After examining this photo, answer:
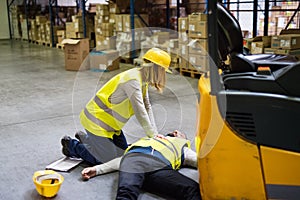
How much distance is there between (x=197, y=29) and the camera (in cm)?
759

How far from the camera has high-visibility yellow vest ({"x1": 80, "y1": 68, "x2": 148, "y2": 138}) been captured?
337cm

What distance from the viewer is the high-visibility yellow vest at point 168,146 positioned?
3.22 meters

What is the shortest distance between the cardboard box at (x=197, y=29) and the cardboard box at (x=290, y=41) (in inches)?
59.5

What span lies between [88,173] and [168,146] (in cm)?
75

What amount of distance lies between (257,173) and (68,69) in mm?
7754

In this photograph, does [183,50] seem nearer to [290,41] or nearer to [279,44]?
[279,44]

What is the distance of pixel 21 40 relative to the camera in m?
17.2

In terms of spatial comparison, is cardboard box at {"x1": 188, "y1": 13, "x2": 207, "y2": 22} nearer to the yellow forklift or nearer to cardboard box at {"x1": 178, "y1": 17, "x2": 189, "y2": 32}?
cardboard box at {"x1": 178, "y1": 17, "x2": 189, "y2": 32}

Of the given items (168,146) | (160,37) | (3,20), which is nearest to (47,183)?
(168,146)

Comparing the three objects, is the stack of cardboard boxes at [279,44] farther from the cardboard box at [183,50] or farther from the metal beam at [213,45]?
the metal beam at [213,45]

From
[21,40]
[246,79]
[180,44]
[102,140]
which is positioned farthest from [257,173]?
[21,40]

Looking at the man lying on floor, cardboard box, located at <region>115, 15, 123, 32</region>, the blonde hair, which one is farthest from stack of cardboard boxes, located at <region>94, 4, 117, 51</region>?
the man lying on floor

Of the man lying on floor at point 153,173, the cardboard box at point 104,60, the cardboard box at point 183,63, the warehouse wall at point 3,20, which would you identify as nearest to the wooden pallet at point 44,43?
the warehouse wall at point 3,20

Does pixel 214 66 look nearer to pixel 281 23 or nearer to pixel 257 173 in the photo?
pixel 257 173
